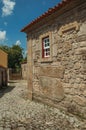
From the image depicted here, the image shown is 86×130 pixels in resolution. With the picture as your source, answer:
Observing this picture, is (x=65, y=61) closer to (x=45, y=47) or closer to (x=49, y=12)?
(x=45, y=47)

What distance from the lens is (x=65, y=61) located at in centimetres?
859

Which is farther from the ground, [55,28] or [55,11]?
[55,11]

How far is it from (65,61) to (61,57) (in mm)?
379

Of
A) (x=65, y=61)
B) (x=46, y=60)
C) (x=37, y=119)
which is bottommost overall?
(x=37, y=119)

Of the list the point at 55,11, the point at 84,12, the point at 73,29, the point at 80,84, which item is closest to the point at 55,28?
the point at 55,11

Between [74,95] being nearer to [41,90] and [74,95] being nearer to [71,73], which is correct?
[71,73]

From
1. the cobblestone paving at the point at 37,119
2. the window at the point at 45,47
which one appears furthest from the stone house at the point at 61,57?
the cobblestone paving at the point at 37,119

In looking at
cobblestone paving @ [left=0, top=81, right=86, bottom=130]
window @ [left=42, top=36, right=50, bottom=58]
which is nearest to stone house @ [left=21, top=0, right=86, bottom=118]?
window @ [left=42, top=36, right=50, bottom=58]

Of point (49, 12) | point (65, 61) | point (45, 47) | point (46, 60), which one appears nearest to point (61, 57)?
point (65, 61)

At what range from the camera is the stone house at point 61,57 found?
7699 mm

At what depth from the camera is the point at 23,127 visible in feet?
22.6

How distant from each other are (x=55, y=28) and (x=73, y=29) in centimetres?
147

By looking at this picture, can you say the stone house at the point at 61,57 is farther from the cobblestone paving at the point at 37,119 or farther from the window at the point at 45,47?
the cobblestone paving at the point at 37,119

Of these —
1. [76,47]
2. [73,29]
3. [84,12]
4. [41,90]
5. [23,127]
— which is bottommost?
[23,127]
